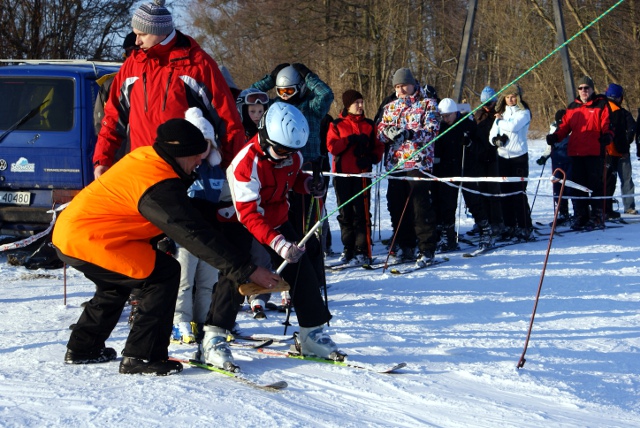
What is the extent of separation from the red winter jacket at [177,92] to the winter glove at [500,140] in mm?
5875

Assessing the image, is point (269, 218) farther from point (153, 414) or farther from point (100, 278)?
point (153, 414)

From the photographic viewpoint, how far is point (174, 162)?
4.20 m

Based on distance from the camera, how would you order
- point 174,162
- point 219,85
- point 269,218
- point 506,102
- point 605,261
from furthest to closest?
point 506,102
point 605,261
point 219,85
point 269,218
point 174,162

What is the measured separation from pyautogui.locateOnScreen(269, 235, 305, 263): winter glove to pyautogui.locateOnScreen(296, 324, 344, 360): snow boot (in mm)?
497

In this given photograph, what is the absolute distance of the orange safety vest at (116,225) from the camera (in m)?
4.19

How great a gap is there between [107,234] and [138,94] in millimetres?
1376

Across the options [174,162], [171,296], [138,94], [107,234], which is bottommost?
[171,296]

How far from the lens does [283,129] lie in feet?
15.1

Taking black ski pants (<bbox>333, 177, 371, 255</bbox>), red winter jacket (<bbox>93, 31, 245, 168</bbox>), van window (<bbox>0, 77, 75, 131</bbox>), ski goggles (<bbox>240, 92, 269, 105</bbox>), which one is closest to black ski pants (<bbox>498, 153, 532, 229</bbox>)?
black ski pants (<bbox>333, 177, 371, 255</bbox>)

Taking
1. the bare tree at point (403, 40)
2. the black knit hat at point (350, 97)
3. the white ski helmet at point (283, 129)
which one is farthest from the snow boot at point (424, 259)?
the bare tree at point (403, 40)

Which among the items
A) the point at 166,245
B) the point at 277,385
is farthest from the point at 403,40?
the point at 277,385

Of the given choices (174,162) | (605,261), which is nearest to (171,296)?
(174,162)

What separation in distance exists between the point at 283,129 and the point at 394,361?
152 centimetres

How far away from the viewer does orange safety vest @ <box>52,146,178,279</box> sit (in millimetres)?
4191
